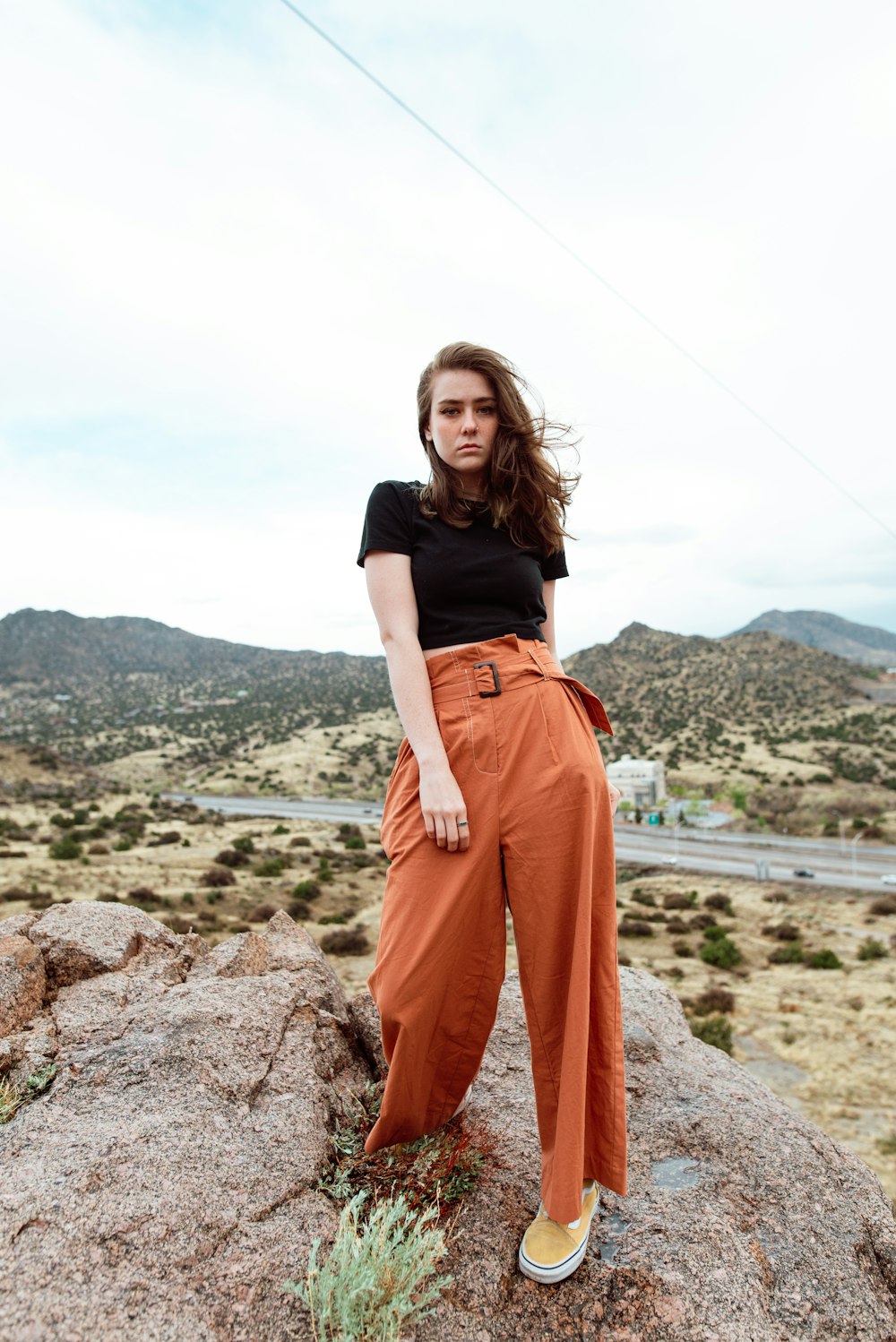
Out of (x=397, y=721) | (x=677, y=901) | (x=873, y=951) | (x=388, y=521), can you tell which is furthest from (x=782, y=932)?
(x=397, y=721)

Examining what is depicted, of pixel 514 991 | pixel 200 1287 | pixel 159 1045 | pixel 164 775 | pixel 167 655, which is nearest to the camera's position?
pixel 200 1287

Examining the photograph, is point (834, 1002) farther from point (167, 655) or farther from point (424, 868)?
point (167, 655)

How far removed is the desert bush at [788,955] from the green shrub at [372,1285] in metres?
21.8

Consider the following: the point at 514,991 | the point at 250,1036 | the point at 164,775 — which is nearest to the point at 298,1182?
the point at 250,1036

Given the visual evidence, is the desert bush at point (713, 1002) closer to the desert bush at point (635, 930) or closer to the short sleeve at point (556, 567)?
the desert bush at point (635, 930)

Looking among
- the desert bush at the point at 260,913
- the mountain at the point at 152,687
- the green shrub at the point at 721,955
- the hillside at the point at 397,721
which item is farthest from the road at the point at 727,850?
the mountain at the point at 152,687

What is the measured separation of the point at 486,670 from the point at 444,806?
0.45m

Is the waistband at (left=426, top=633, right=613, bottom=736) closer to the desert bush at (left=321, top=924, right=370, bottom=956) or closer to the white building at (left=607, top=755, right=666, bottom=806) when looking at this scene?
the desert bush at (left=321, top=924, right=370, bottom=956)

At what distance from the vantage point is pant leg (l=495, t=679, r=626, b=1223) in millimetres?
2469

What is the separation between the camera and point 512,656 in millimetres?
2580

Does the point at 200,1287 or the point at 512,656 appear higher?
the point at 512,656

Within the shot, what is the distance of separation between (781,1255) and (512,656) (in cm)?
225

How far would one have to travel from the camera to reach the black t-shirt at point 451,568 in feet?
8.46

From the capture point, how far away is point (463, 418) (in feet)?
8.53
